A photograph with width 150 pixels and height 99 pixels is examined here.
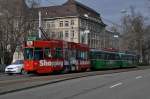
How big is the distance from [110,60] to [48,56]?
2054 cm

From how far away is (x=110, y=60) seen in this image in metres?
59.5

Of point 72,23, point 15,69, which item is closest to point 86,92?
point 15,69

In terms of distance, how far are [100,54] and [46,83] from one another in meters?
28.4

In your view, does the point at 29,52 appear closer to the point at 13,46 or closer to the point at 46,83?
the point at 46,83

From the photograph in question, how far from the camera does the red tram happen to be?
1543 inches

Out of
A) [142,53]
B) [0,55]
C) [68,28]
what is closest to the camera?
[0,55]

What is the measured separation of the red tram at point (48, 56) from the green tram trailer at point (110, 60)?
8346 mm

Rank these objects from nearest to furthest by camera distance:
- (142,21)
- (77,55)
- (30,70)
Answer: (30,70) → (77,55) → (142,21)

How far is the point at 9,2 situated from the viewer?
69.3m

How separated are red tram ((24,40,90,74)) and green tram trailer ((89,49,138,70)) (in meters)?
8.35

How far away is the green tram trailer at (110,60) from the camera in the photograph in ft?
175

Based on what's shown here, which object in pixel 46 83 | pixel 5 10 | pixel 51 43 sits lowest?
pixel 46 83

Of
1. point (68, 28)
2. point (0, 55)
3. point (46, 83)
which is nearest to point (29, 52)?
point (46, 83)

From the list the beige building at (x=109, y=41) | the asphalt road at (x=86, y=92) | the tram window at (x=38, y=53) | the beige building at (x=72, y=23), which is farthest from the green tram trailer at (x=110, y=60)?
the beige building at (x=72, y=23)
